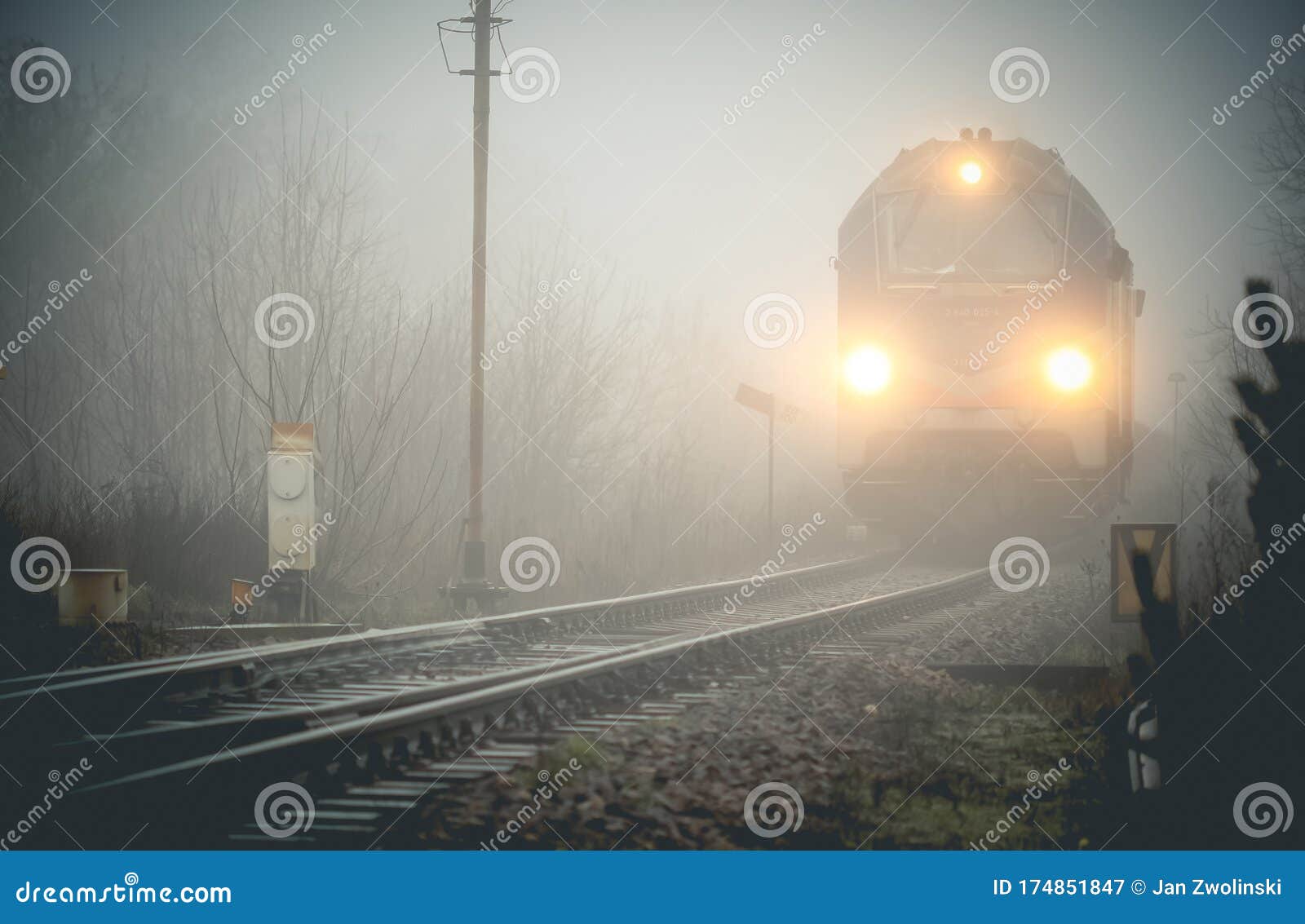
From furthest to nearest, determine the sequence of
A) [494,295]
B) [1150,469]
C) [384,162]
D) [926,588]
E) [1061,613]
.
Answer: [1150,469] < [384,162] < [494,295] < [926,588] < [1061,613]

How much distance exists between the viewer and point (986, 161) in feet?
42.3

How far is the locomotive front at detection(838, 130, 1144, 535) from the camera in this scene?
1259 centimetres

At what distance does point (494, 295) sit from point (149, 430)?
33.5 feet

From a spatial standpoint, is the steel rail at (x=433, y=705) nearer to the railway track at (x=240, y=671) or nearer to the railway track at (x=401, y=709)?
the railway track at (x=401, y=709)

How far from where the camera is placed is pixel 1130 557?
5824 mm

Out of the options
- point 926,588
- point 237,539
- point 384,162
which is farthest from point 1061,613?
point 384,162

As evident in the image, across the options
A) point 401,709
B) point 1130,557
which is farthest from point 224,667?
point 1130,557

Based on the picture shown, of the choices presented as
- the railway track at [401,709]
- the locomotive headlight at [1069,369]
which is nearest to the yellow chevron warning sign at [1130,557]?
the railway track at [401,709]

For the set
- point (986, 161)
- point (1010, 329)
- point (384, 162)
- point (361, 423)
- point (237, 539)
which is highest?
point (384, 162)

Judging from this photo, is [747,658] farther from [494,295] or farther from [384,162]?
[384,162]

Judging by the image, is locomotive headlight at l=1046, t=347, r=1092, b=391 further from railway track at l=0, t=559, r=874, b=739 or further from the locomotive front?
railway track at l=0, t=559, r=874, b=739

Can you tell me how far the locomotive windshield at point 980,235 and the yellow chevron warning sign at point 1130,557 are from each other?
5999 millimetres

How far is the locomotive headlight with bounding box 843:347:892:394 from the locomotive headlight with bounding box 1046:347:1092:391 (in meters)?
1.59

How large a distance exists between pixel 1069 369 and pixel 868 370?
6.45 feet
